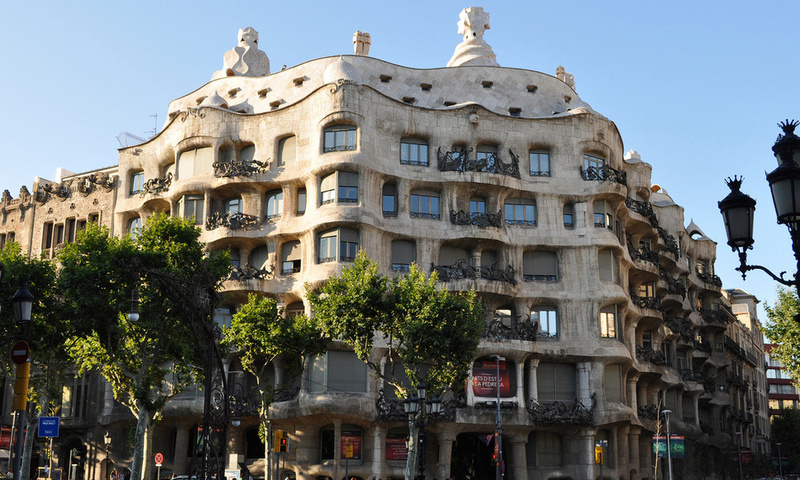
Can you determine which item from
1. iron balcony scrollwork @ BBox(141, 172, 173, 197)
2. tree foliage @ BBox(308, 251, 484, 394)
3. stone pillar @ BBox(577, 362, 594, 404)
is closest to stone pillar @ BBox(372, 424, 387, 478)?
tree foliage @ BBox(308, 251, 484, 394)

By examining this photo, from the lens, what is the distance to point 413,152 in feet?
173

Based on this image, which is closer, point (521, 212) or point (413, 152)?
point (413, 152)

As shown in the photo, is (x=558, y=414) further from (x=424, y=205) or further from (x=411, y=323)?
(x=411, y=323)

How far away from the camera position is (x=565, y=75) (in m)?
68.4

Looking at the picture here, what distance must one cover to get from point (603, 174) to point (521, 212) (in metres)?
5.68

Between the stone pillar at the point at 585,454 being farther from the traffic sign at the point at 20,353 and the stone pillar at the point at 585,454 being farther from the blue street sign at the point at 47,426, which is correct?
the traffic sign at the point at 20,353

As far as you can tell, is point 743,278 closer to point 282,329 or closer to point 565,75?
point 282,329

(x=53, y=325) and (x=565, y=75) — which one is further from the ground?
(x=565, y=75)

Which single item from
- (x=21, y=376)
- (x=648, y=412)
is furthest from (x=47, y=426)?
(x=648, y=412)

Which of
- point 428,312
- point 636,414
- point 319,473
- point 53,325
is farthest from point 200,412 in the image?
point 636,414

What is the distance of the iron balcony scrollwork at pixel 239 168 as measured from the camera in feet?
172

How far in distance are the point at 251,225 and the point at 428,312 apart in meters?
16.9

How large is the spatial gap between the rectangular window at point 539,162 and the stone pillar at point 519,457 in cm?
1575

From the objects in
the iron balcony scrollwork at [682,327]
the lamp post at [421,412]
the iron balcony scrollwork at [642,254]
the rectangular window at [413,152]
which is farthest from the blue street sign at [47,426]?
the iron balcony scrollwork at [682,327]
